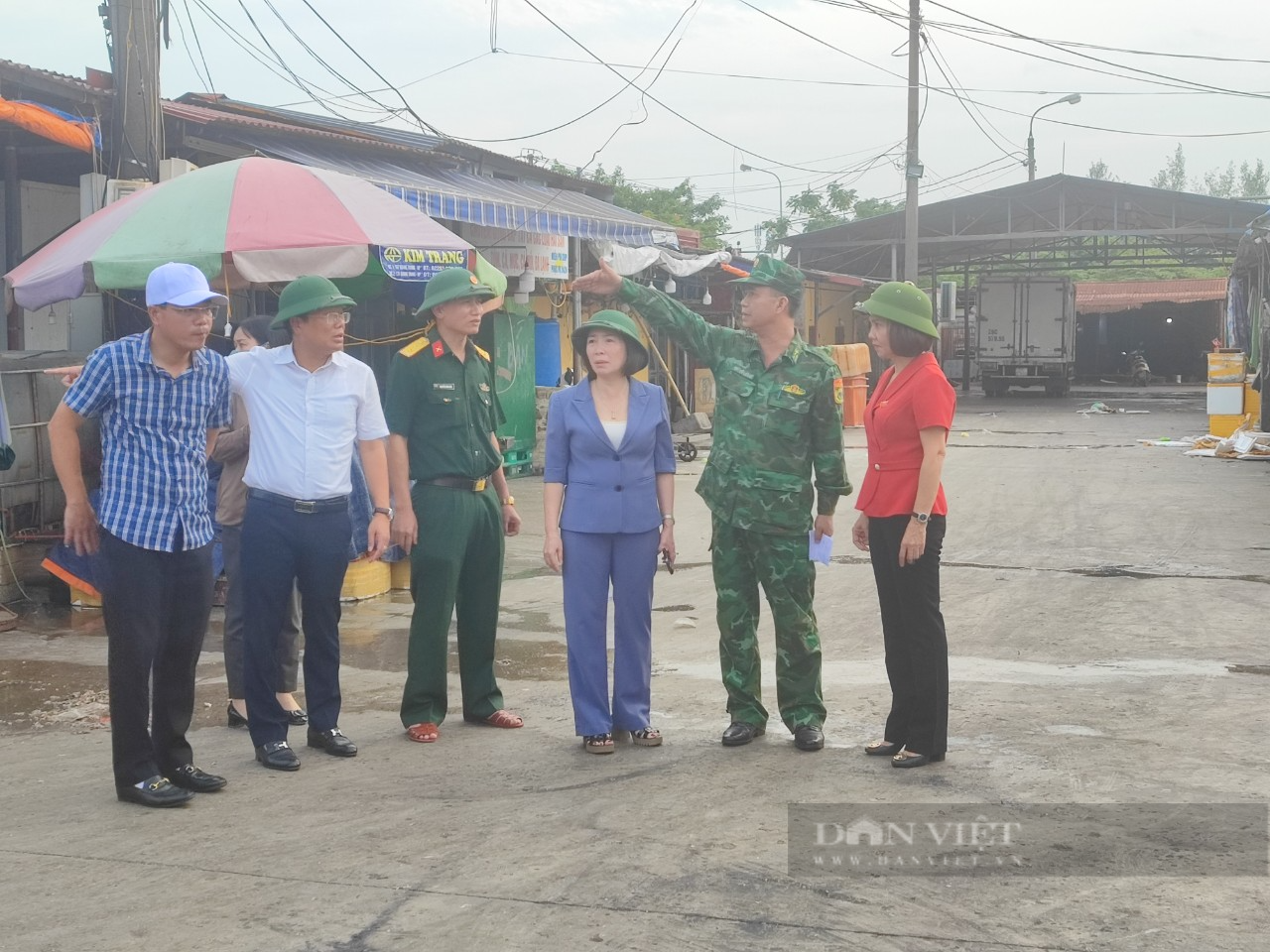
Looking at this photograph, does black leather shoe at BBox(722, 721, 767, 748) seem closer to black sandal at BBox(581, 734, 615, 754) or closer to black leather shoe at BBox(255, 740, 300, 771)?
black sandal at BBox(581, 734, 615, 754)

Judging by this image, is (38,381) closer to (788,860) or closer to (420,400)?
(420,400)

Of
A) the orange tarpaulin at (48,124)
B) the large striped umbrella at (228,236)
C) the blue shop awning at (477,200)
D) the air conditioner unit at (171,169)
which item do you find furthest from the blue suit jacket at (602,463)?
the blue shop awning at (477,200)

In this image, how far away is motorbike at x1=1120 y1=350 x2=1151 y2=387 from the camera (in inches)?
1825

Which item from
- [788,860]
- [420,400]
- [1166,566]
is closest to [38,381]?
[420,400]

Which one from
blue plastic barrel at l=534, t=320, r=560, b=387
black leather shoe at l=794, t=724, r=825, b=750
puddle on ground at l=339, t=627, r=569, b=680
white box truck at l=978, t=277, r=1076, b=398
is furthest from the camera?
white box truck at l=978, t=277, r=1076, b=398

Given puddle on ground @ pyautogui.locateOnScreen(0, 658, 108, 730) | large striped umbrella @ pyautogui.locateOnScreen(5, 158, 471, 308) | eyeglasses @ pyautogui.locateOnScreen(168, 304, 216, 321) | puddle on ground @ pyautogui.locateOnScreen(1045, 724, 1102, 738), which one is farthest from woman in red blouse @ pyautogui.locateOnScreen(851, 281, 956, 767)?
large striped umbrella @ pyautogui.locateOnScreen(5, 158, 471, 308)

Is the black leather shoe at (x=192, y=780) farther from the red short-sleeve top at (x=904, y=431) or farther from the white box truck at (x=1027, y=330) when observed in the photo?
the white box truck at (x=1027, y=330)

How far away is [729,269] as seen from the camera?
22.1 metres

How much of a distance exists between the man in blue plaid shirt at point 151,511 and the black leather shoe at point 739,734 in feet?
6.44

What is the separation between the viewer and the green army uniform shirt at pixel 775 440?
17.3 ft

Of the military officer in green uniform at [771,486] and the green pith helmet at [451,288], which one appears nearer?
the military officer in green uniform at [771,486]

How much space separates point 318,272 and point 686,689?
3.65 m

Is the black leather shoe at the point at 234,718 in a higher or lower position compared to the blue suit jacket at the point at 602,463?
lower

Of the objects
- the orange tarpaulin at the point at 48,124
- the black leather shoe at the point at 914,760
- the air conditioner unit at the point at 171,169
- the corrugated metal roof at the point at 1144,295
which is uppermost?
the corrugated metal roof at the point at 1144,295
